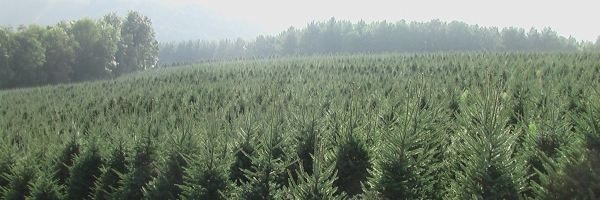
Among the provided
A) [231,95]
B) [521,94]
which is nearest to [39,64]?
[231,95]

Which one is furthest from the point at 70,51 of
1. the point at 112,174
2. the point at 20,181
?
the point at 112,174

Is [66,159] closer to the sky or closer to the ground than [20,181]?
closer to the sky

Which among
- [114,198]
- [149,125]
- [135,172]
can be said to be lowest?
[114,198]

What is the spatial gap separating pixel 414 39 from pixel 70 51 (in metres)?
57.1

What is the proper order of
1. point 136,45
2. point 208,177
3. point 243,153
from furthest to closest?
point 136,45, point 243,153, point 208,177

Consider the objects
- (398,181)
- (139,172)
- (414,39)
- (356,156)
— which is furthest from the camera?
(414,39)

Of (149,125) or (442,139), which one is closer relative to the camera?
(442,139)

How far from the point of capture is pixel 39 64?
4706 centimetres

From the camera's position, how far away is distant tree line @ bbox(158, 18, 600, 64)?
225 ft

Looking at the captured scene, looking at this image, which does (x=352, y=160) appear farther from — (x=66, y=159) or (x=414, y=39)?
(x=414, y=39)

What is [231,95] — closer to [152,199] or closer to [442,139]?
[152,199]

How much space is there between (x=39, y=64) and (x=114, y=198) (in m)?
48.8

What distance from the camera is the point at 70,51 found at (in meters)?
51.2

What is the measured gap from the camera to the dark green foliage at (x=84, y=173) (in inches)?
348
